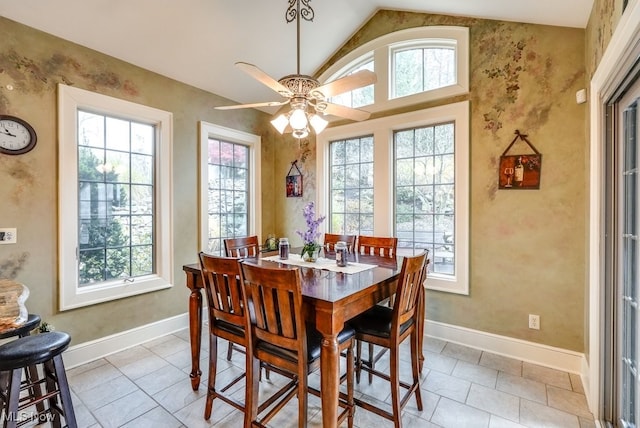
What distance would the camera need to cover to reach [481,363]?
8.68 ft

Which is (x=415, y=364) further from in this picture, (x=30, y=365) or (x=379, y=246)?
(x=30, y=365)

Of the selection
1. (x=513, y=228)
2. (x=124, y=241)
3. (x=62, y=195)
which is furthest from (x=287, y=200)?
(x=513, y=228)

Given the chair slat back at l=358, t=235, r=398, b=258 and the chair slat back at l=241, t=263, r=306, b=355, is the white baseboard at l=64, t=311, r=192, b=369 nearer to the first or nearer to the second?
the chair slat back at l=241, t=263, r=306, b=355

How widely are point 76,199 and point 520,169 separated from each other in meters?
3.82

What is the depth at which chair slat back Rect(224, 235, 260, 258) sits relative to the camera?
2793 mm

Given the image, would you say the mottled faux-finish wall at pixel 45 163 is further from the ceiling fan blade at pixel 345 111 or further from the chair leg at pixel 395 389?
the chair leg at pixel 395 389

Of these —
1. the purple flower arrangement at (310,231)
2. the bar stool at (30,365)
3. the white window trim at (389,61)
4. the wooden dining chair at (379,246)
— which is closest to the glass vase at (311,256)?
the purple flower arrangement at (310,231)

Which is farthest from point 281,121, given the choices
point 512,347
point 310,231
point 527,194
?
point 512,347

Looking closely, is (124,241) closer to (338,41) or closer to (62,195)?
(62,195)

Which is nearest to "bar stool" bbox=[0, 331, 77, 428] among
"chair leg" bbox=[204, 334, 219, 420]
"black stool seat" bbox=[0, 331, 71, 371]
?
"black stool seat" bbox=[0, 331, 71, 371]

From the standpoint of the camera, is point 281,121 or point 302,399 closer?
point 302,399

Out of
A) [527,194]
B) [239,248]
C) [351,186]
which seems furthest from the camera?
[351,186]

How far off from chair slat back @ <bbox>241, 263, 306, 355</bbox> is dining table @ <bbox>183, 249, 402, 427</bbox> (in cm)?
10

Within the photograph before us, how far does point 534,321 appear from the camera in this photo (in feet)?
8.68
